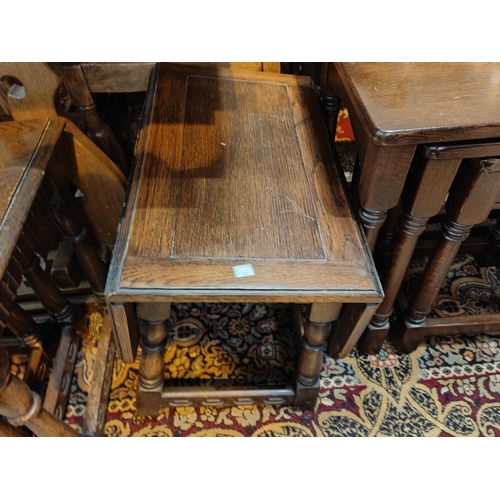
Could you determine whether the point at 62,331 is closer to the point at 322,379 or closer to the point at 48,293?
the point at 48,293

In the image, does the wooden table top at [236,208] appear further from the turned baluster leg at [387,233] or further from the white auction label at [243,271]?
the turned baluster leg at [387,233]

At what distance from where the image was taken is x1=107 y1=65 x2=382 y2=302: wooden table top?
0.72m

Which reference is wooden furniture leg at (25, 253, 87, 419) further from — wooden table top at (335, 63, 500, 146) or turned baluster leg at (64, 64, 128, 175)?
wooden table top at (335, 63, 500, 146)

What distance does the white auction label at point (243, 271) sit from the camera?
0.72 m

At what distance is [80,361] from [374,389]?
0.83 metres

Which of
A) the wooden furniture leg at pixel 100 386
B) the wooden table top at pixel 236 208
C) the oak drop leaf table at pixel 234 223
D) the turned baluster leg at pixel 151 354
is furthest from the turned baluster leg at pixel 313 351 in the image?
the wooden furniture leg at pixel 100 386

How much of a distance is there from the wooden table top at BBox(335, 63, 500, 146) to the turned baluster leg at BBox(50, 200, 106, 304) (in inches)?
27.8

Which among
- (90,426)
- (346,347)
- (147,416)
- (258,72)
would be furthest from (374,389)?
(258,72)

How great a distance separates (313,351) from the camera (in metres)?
0.99

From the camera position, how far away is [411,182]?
0.87 m

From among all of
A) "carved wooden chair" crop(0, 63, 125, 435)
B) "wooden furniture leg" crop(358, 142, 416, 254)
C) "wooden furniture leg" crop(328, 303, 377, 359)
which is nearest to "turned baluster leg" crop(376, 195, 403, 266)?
"wooden furniture leg" crop(328, 303, 377, 359)

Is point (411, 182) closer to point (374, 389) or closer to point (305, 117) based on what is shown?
point (305, 117)

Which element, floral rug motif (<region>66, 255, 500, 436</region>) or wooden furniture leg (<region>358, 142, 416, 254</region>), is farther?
floral rug motif (<region>66, 255, 500, 436</region>)

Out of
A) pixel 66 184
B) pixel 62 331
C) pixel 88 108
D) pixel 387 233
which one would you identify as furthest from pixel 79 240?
pixel 387 233
